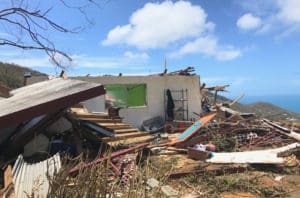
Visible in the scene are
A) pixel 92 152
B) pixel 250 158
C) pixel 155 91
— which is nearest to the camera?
pixel 92 152

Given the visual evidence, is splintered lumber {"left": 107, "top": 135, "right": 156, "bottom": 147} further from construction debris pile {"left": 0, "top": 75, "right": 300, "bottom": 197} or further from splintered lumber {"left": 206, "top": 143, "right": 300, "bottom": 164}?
splintered lumber {"left": 206, "top": 143, "right": 300, "bottom": 164}

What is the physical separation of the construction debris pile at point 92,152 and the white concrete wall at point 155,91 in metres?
6.20

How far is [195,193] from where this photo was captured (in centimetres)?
612

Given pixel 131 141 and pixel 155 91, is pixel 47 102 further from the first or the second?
pixel 155 91

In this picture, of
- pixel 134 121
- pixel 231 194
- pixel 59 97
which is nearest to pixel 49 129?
pixel 59 97

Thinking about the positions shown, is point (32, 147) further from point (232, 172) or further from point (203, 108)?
point (203, 108)

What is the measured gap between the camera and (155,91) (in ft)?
60.9

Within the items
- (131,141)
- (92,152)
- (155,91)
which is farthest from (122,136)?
(155,91)

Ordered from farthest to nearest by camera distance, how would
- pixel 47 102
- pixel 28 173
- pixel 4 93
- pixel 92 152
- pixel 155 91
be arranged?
1. pixel 155 91
2. pixel 4 93
3. pixel 92 152
4. pixel 47 102
5. pixel 28 173

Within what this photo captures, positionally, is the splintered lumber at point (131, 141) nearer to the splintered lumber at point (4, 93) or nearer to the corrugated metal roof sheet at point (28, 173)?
the corrugated metal roof sheet at point (28, 173)

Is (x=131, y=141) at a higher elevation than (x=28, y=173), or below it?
below

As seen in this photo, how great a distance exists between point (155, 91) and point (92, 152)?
1164cm

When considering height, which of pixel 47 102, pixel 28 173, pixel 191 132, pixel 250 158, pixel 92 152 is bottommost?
pixel 250 158

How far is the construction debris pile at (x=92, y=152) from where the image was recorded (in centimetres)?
267
